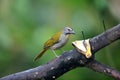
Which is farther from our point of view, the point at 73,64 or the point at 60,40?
the point at 60,40

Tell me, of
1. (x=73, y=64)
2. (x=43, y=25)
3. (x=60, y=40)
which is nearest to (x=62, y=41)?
(x=60, y=40)

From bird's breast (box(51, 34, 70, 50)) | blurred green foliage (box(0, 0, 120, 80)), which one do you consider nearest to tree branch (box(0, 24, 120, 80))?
bird's breast (box(51, 34, 70, 50))

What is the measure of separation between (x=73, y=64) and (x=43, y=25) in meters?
2.03

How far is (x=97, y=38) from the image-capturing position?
227 centimetres

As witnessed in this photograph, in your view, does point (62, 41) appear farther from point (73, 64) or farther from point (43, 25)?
point (43, 25)

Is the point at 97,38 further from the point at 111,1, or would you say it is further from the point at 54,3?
the point at 54,3

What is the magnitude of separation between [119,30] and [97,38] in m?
0.10

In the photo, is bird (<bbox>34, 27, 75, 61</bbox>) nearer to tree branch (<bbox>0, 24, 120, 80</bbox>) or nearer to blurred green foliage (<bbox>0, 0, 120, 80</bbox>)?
tree branch (<bbox>0, 24, 120, 80</bbox>)

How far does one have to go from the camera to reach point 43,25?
4.30 m

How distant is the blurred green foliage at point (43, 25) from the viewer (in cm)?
412

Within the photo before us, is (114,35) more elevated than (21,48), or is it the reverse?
(114,35)

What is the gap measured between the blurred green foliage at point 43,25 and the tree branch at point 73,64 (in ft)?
5.53

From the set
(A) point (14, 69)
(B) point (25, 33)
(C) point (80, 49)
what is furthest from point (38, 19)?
(C) point (80, 49)

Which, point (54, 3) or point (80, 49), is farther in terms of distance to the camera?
point (54, 3)
